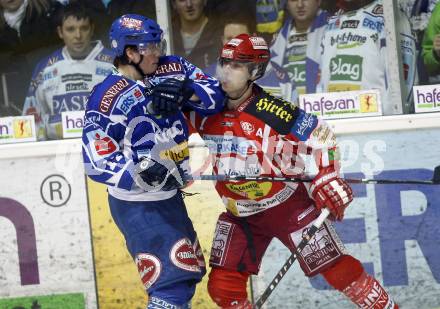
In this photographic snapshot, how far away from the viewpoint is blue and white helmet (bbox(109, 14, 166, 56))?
15.3 feet

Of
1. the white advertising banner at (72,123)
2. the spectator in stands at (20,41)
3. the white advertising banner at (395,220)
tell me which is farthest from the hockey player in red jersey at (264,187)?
the spectator in stands at (20,41)

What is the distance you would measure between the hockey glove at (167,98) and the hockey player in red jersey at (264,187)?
0.29m

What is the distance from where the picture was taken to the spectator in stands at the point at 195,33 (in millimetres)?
6270

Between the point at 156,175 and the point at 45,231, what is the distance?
1871mm

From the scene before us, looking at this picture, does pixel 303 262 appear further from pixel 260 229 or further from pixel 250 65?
pixel 250 65

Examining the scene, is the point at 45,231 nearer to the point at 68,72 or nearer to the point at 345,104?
the point at 68,72

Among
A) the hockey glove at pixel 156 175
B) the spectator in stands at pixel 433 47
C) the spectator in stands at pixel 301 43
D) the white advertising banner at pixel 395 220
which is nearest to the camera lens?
the hockey glove at pixel 156 175

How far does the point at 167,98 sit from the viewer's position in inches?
179

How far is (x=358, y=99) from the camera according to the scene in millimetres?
6102

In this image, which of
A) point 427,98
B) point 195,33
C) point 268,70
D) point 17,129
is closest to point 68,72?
point 17,129

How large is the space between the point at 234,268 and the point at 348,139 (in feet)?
4.64

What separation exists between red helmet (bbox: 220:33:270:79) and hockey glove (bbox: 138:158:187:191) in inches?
24.6

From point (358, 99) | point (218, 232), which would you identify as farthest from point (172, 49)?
point (218, 232)

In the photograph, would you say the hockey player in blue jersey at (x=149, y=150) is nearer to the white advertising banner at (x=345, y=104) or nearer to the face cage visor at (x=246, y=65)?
the face cage visor at (x=246, y=65)
